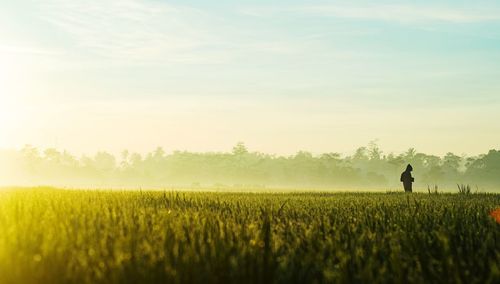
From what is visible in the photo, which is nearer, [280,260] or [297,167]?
[280,260]

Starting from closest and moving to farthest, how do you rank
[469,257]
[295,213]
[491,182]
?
[469,257] → [295,213] → [491,182]

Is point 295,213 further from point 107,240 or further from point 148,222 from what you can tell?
point 107,240

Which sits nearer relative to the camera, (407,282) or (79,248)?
(407,282)

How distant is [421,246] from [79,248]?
10.8ft

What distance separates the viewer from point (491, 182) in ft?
589

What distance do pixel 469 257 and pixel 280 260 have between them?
174 centimetres

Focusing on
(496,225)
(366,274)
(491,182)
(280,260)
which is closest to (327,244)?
(280,260)

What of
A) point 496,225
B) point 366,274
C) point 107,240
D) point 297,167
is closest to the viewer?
point 366,274

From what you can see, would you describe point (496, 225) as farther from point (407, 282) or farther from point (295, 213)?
point (407, 282)

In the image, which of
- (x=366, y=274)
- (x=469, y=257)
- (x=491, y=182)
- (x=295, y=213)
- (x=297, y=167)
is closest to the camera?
(x=366, y=274)

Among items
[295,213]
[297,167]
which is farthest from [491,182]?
[295,213]

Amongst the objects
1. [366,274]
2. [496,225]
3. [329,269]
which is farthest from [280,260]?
[496,225]

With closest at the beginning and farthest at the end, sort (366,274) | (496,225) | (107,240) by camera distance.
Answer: (366,274), (107,240), (496,225)

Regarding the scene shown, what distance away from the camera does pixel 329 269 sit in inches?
182
